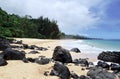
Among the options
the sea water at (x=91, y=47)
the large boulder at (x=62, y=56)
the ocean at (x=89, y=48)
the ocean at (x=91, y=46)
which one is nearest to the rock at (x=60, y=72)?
the large boulder at (x=62, y=56)

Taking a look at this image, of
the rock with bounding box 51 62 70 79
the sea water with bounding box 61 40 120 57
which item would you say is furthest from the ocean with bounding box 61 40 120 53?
the rock with bounding box 51 62 70 79

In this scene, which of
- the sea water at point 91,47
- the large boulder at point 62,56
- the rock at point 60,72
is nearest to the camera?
the rock at point 60,72

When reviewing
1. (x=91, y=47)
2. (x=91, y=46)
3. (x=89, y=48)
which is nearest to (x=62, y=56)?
(x=89, y=48)

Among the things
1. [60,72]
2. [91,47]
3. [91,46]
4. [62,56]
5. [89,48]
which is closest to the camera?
[60,72]

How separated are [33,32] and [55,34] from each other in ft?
44.0

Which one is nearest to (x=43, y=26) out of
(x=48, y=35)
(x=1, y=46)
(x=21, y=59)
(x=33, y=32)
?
(x=48, y=35)

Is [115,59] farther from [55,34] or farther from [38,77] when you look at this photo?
[55,34]

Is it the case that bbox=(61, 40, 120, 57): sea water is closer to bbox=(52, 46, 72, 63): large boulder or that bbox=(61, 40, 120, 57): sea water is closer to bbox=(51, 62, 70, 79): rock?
bbox=(52, 46, 72, 63): large boulder

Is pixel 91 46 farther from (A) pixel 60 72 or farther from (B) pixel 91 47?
(A) pixel 60 72

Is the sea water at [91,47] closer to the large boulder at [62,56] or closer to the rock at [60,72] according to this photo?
the large boulder at [62,56]

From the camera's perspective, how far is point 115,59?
1691cm

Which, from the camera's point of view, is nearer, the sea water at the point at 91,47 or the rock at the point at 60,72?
the rock at the point at 60,72

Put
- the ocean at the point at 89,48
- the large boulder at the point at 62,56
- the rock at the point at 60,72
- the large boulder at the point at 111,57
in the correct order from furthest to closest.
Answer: the ocean at the point at 89,48
the large boulder at the point at 111,57
the large boulder at the point at 62,56
the rock at the point at 60,72

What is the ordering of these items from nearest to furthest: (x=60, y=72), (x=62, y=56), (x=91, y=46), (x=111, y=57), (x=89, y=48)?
(x=60, y=72) → (x=62, y=56) → (x=111, y=57) → (x=89, y=48) → (x=91, y=46)
